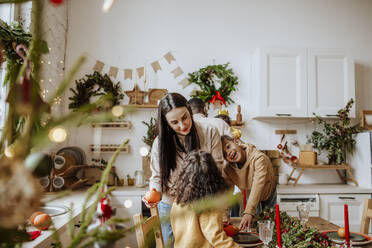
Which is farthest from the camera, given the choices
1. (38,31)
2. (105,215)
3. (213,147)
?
(213,147)

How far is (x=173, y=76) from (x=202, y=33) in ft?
2.21

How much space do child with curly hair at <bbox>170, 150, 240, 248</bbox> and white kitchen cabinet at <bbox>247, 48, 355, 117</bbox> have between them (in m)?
2.10

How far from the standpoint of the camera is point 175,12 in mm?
3934

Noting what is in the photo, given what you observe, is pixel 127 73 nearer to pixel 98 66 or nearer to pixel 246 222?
pixel 98 66

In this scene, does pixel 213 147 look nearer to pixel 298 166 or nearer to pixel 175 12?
pixel 298 166

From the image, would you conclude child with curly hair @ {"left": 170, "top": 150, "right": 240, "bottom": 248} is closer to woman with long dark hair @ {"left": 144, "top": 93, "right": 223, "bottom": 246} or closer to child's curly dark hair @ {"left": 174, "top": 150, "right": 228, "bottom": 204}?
child's curly dark hair @ {"left": 174, "top": 150, "right": 228, "bottom": 204}

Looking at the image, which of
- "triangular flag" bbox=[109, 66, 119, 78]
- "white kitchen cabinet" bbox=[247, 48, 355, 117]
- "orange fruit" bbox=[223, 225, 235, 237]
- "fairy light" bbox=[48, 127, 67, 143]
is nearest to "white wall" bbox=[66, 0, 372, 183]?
"triangular flag" bbox=[109, 66, 119, 78]

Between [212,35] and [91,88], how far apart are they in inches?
64.3

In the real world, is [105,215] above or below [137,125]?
below

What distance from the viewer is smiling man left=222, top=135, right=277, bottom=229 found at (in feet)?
7.22

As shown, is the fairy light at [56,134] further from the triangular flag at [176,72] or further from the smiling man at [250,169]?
the triangular flag at [176,72]

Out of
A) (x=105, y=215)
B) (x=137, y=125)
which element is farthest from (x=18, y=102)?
(x=137, y=125)

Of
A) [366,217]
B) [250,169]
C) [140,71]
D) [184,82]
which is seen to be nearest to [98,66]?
[140,71]

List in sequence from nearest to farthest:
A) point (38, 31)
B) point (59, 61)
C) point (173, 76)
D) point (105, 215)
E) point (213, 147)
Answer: point (38, 31), point (105, 215), point (213, 147), point (59, 61), point (173, 76)
